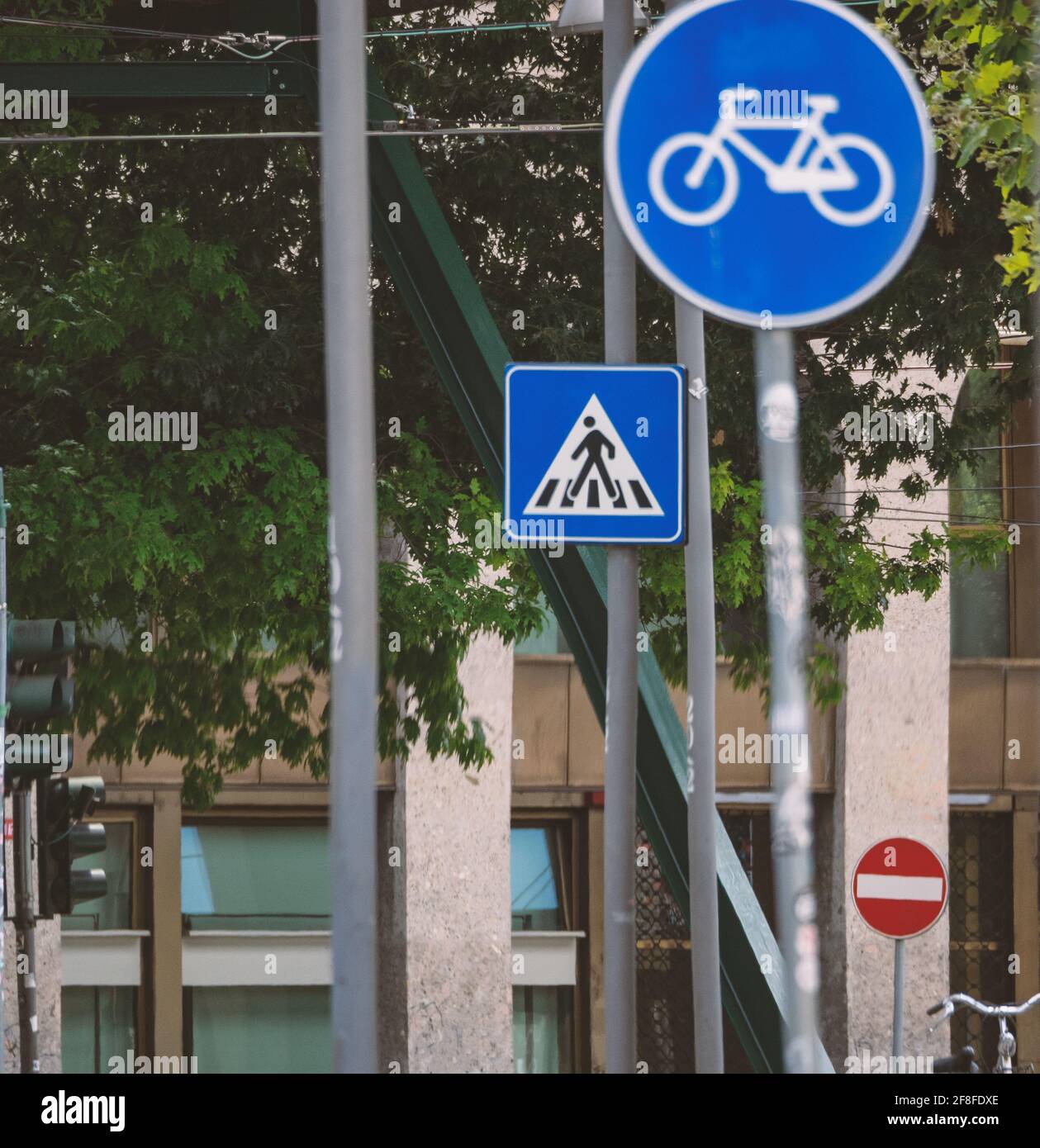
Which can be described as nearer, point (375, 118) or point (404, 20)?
point (375, 118)

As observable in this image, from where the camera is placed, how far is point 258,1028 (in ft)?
59.6

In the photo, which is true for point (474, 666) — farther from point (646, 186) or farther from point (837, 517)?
point (646, 186)

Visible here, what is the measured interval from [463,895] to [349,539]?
13928 mm

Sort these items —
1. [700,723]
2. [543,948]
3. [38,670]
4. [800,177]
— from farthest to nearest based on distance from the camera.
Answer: [543,948]
[38,670]
[700,723]
[800,177]

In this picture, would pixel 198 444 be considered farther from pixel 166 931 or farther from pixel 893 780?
pixel 893 780

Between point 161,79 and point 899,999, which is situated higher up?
point 161,79

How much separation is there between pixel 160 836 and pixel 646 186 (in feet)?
47.3

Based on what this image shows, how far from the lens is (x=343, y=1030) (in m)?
4.23

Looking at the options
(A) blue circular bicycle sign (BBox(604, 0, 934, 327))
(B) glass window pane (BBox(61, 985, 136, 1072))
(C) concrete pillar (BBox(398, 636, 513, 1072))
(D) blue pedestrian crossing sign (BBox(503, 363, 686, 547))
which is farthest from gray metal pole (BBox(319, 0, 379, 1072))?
(B) glass window pane (BBox(61, 985, 136, 1072))

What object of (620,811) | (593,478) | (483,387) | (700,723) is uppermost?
(483,387)

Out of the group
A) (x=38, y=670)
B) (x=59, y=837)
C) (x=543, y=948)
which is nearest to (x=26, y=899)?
(x=59, y=837)

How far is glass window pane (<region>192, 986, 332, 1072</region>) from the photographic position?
59.3 feet

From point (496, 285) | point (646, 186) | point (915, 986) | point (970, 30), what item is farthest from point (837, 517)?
point (646, 186)

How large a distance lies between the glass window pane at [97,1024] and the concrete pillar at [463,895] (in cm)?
254
